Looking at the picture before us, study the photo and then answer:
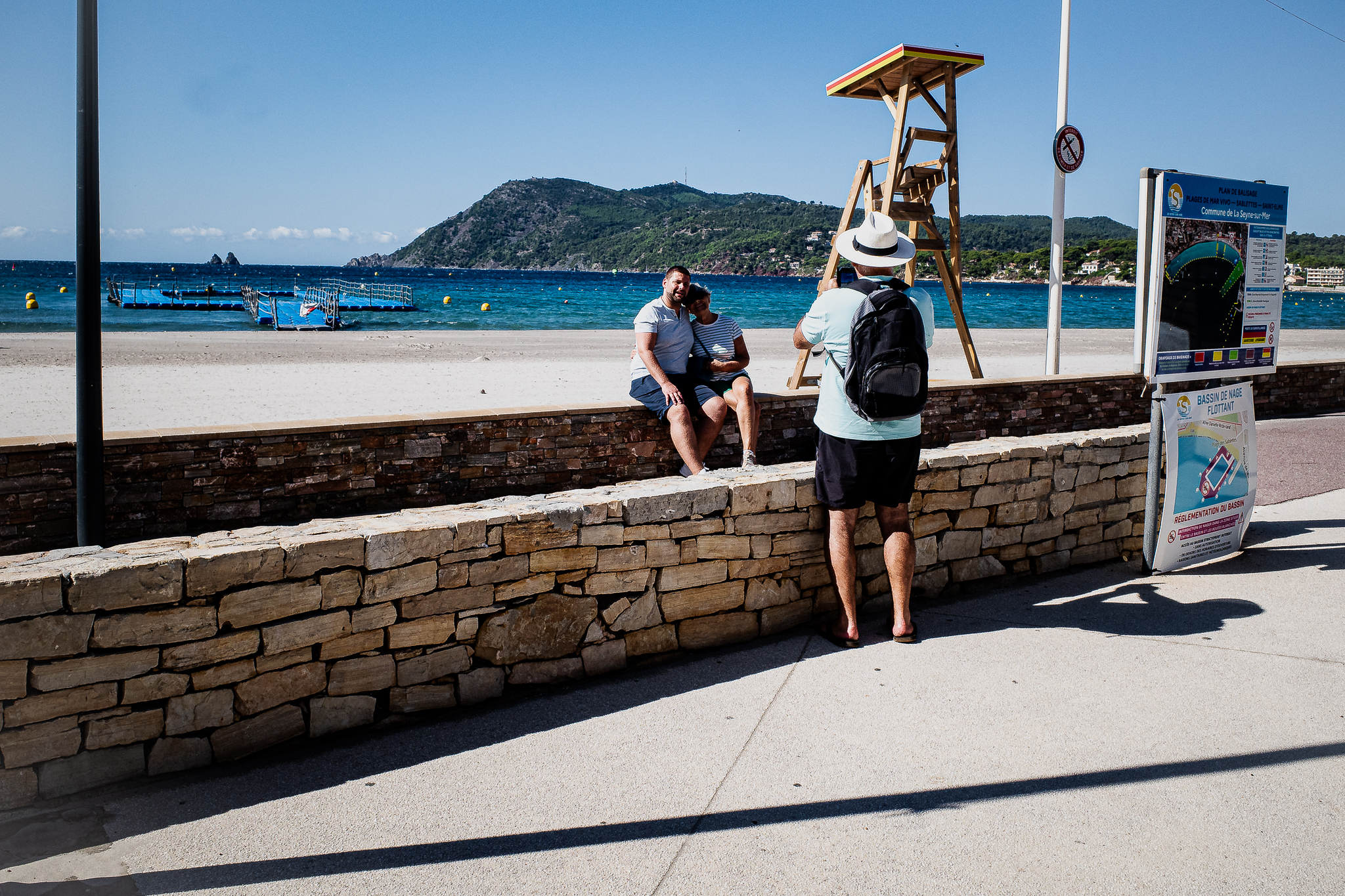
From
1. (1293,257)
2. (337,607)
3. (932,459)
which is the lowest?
(337,607)

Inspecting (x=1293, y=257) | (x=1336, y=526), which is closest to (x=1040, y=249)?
(x=1293, y=257)

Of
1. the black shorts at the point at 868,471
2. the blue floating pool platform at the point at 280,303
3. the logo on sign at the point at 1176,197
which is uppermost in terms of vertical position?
the blue floating pool platform at the point at 280,303

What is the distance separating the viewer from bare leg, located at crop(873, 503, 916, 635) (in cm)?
418

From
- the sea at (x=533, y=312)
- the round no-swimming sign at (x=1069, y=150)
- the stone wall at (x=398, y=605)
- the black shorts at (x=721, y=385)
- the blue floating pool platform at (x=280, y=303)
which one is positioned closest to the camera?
the stone wall at (x=398, y=605)

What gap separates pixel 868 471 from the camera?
4082 mm

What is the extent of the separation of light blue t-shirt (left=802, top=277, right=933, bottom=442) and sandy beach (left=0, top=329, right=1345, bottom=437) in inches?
98.0

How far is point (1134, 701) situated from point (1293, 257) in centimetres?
11509

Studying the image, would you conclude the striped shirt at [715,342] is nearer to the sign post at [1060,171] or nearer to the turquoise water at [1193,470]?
the turquoise water at [1193,470]

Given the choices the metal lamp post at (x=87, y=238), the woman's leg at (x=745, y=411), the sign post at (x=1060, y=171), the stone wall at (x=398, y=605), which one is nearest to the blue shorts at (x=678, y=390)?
the woman's leg at (x=745, y=411)

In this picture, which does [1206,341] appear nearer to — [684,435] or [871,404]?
[871,404]

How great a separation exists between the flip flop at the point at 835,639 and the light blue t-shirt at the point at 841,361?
918mm

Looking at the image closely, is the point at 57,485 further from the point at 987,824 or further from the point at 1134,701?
the point at 1134,701

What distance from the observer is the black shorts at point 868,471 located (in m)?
4.07

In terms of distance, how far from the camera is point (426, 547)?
342cm
